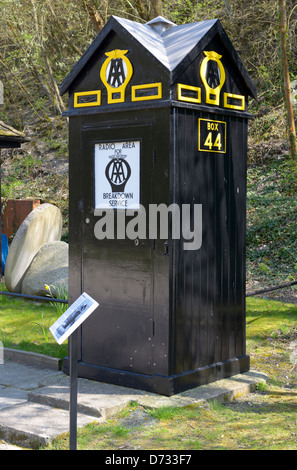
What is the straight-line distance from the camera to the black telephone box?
16.3ft

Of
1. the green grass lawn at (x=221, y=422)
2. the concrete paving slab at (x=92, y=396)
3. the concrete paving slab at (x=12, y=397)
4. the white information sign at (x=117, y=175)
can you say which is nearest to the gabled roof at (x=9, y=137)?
the green grass lawn at (x=221, y=422)

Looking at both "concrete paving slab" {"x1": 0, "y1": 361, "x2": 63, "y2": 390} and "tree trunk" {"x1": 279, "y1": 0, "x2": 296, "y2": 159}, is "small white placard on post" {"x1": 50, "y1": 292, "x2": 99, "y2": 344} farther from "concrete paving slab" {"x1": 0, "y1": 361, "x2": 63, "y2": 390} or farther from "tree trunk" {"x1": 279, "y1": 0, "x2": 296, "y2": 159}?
"tree trunk" {"x1": 279, "y1": 0, "x2": 296, "y2": 159}

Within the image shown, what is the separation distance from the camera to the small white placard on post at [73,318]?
3.51 metres

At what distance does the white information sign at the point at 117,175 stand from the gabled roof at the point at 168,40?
2.30 ft

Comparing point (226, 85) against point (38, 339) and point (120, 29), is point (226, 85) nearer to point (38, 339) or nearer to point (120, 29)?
point (120, 29)

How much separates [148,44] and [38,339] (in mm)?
3464

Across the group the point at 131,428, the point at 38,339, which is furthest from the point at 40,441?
the point at 38,339

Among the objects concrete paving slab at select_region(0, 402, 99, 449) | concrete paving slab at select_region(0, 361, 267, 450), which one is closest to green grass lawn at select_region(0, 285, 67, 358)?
concrete paving slab at select_region(0, 361, 267, 450)

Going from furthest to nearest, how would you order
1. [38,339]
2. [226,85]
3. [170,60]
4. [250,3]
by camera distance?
1. [250,3]
2. [38,339]
3. [226,85]
4. [170,60]

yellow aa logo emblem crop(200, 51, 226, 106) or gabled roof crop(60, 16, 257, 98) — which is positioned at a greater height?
gabled roof crop(60, 16, 257, 98)

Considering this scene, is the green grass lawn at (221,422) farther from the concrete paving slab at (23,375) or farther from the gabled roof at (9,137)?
the gabled roof at (9,137)

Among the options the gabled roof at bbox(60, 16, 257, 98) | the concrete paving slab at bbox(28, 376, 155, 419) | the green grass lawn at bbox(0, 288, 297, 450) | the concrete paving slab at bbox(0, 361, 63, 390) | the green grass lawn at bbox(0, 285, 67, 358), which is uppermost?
the gabled roof at bbox(60, 16, 257, 98)

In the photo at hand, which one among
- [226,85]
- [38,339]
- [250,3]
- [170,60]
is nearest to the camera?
[170,60]

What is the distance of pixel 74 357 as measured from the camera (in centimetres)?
364
